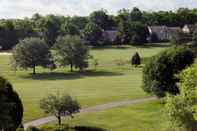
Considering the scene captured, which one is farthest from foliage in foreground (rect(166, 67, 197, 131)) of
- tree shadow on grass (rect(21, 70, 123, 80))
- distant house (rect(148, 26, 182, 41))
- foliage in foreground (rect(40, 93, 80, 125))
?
distant house (rect(148, 26, 182, 41))

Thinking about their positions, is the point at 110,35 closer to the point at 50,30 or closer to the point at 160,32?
the point at 160,32

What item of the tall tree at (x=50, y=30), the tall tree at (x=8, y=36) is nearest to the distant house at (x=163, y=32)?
the tall tree at (x=50, y=30)

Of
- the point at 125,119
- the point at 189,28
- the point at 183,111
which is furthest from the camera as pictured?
the point at 189,28

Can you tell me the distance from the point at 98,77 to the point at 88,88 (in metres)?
16.4

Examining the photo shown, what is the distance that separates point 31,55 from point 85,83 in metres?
24.2

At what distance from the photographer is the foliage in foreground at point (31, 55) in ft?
345

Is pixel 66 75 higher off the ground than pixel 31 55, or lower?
lower

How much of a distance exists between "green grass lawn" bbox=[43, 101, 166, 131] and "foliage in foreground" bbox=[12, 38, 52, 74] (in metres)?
47.2

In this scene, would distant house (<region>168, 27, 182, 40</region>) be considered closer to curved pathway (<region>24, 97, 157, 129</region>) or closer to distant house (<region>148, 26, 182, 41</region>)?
distant house (<region>148, 26, 182, 41</region>)

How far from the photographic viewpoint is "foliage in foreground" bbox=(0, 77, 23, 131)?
36.7 m

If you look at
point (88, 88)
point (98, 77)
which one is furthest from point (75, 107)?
point (98, 77)

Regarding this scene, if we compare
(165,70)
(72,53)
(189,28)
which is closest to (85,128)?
(165,70)

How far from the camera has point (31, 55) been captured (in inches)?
4173

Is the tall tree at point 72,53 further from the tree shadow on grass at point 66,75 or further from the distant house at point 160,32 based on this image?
the distant house at point 160,32
